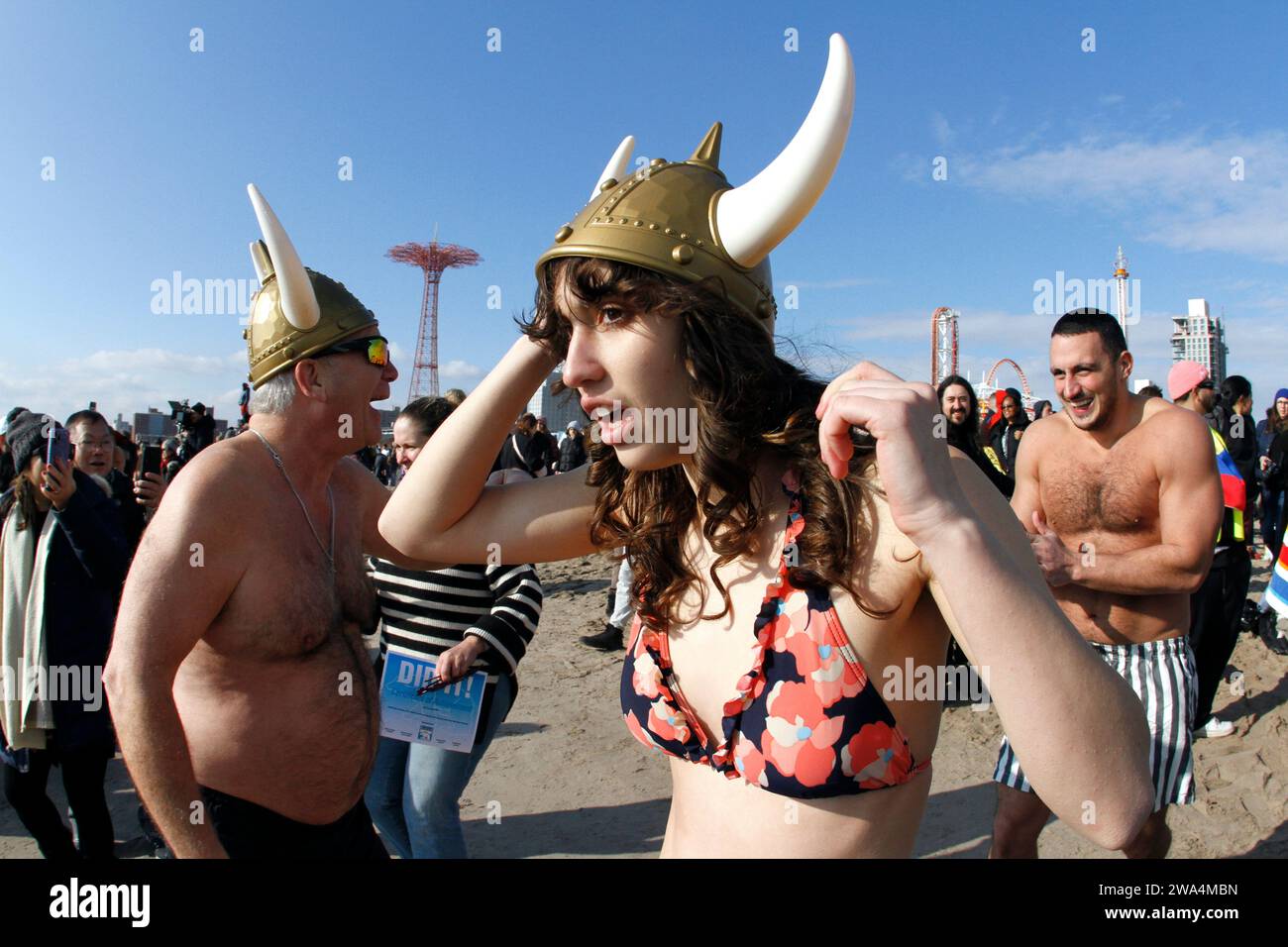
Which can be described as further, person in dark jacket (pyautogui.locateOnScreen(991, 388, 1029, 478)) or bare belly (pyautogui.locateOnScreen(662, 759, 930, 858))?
person in dark jacket (pyautogui.locateOnScreen(991, 388, 1029, 478))

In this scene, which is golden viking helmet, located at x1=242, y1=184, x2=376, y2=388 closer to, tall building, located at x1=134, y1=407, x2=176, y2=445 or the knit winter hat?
the knit winter hat

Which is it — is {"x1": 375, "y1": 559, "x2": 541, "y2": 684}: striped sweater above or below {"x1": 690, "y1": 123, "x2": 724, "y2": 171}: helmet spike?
below

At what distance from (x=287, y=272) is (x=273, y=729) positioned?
1286 millimetres

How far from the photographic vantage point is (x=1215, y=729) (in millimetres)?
5590

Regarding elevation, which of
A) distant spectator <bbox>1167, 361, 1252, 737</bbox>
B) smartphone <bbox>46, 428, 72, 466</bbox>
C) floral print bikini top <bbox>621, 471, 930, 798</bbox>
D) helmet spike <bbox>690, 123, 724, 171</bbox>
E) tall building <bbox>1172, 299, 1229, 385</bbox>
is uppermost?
tall building <bbox>1172, 299, 1229, 385</bbox>

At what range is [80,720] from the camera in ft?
13.0

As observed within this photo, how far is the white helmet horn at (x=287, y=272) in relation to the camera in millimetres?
2191

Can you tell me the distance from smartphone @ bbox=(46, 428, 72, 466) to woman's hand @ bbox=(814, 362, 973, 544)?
4.19 m

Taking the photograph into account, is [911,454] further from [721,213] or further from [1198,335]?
[1198,335]

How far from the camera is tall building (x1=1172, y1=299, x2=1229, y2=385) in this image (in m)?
38.5

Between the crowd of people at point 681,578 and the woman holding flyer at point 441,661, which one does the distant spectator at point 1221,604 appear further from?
the woman holding flyer at point 441,661

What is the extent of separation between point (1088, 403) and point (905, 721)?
2.73m

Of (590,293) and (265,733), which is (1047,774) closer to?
(590,293)

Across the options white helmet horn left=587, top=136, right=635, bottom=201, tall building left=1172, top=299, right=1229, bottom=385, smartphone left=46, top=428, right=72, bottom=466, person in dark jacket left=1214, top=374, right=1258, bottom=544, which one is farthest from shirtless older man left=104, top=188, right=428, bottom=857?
tall building left=1172, top=299, right=1229, bottom=385
